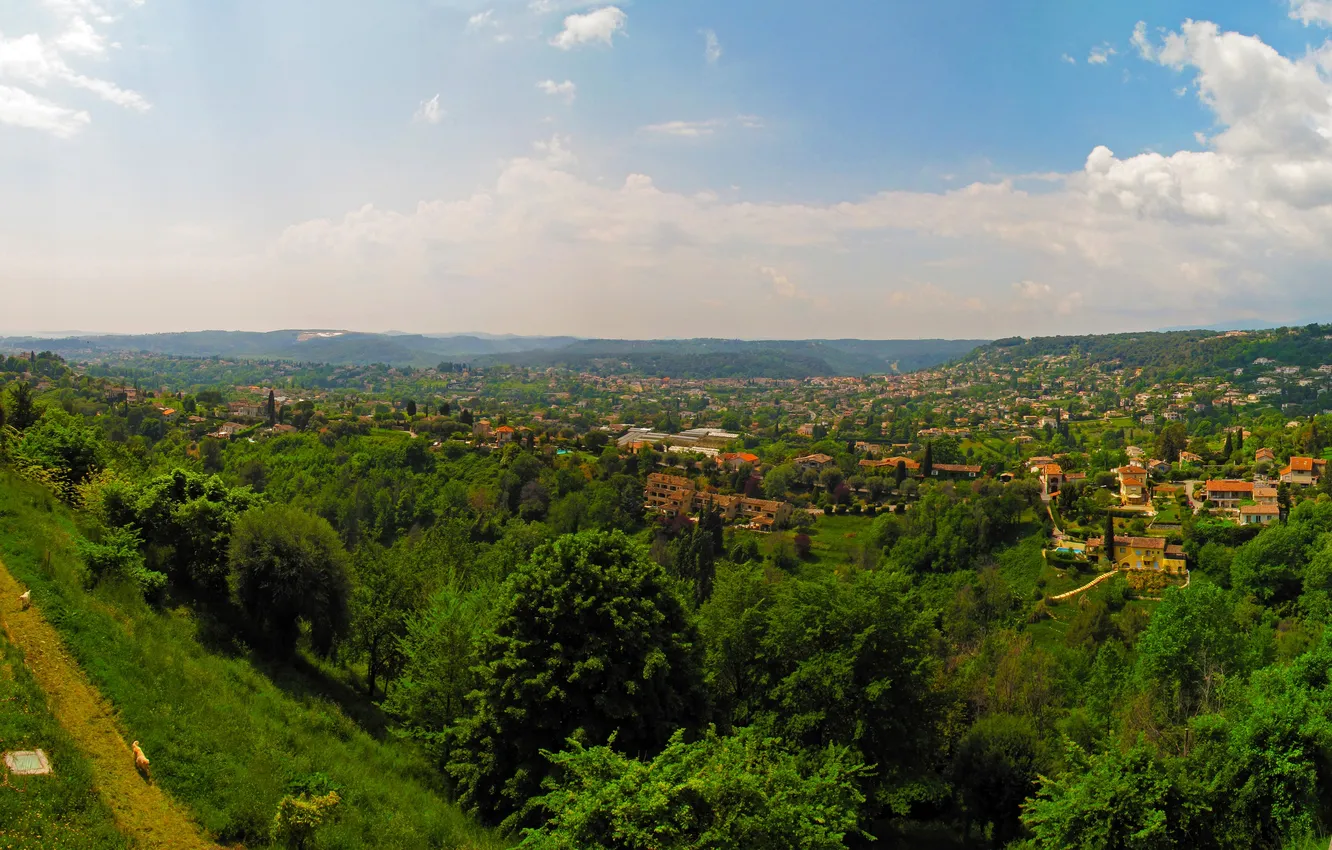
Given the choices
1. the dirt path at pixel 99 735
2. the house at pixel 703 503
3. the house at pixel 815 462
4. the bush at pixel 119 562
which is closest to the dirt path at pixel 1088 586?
the house at pixel 703 503

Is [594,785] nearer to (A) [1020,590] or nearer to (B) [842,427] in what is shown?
(A) [1020,590]

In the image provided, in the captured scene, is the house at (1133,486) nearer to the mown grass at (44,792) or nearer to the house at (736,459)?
the house at (736,459)

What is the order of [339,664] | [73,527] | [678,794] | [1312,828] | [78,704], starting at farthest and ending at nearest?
[339,664] → [73,527] → [1312,828] → [78,704] → [678,794]

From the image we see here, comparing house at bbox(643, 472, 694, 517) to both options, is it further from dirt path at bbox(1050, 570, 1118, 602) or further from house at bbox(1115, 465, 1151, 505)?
house at bbox(1115, 465, 1151, 505)

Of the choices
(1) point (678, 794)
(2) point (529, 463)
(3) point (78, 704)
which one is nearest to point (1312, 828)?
(1) point (678, 794)

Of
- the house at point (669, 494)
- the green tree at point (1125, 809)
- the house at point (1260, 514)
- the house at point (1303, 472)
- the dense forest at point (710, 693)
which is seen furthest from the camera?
the house at point (669, 494)
